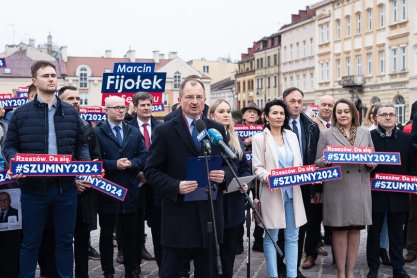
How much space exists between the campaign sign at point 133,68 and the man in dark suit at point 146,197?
2.33 metres

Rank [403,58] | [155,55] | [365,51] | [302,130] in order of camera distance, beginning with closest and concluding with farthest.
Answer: [302,130], [403,58], [365,51], [155,55]

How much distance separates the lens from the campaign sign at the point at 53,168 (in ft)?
19.2

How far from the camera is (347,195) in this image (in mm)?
6863

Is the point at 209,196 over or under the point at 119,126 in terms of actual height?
under

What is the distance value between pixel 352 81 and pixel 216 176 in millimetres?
53275

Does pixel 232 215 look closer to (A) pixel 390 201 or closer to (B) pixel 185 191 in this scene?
(B) pixel 185 191

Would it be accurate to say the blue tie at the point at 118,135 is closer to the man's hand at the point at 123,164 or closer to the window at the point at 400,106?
the man's hand at the point at 123,164

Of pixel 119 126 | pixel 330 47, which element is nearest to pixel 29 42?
pixel 330 47

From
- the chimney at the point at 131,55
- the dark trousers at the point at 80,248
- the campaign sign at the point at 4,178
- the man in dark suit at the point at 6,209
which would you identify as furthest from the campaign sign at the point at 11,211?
the chimney at the point at 131,55

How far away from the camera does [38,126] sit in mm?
6047

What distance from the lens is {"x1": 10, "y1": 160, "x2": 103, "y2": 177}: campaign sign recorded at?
5859 mm

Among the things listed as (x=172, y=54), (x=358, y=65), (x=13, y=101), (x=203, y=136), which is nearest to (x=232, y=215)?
(x=203, y=136)

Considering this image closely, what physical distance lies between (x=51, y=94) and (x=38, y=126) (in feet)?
1.22

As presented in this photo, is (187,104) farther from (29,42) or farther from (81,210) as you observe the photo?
(29,42)
